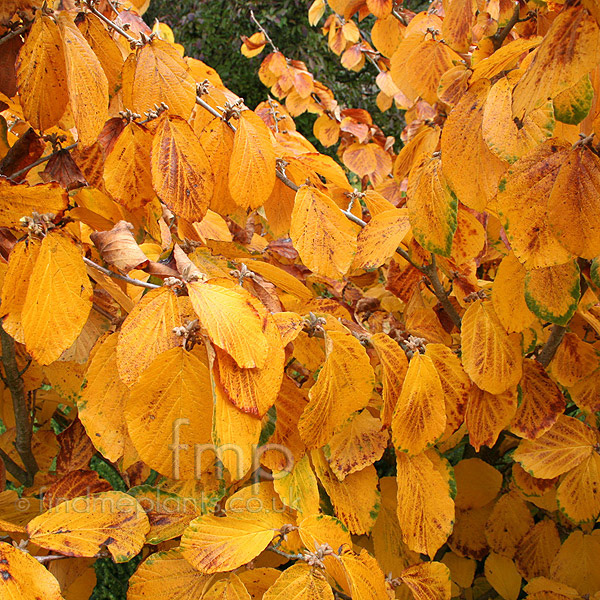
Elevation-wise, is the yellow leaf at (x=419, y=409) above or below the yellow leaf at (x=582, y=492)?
above

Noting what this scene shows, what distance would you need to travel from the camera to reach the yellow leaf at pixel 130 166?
22.4 inches

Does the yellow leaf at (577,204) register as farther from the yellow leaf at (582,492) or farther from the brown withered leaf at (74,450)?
the brown withered leaf at (74,450)

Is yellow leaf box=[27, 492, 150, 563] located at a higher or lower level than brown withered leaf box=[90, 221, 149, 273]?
lower

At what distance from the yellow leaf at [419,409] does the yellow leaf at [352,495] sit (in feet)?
0.35

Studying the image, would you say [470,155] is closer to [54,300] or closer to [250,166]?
[250,166]

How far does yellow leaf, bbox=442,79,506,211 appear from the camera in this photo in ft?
1.66

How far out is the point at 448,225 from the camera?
0.58 m

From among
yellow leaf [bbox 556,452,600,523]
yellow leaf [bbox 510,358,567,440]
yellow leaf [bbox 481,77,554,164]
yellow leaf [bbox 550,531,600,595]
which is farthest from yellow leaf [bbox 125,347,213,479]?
yellow leaf [bbox 550,531,600,595]

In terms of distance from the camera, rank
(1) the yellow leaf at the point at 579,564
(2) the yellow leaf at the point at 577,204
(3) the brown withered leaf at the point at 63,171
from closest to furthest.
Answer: (2) the yellow leaf at the point at 577,204 → (3) the brown withered leaf at the point at 63,171 → (1) the yellow leaf at the point at 579,564

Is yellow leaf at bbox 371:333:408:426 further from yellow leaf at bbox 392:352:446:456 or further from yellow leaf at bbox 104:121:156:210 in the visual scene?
yellow leaf at bbox 104:121:156:210

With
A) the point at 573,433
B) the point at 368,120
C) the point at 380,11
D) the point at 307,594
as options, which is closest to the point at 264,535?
the point at 307,594

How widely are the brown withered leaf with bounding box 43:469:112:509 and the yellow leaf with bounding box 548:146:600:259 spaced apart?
0.56 metres

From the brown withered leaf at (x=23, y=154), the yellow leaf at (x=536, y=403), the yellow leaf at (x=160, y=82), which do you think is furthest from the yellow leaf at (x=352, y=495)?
the brown withered leaf at (x=23, y=154)

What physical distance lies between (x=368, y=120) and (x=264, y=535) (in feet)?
5.01
